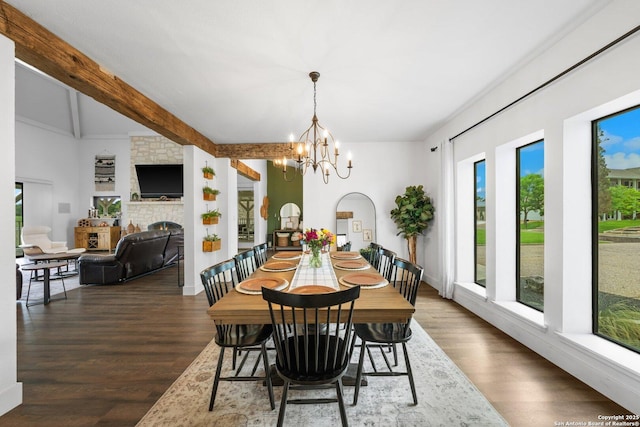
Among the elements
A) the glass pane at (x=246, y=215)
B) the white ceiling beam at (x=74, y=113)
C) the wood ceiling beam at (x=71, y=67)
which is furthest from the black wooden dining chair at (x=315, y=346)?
the white ceiling beam at (x=74, y=113)

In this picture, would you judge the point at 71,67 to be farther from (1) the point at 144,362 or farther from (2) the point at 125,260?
(2) the point at 125,260

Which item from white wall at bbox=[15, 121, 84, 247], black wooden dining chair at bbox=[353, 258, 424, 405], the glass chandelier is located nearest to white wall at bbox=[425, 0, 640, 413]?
black wooden dining chair at bbox=[353, 258, 424, 405]

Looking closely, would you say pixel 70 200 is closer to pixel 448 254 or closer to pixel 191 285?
pixel 191 285

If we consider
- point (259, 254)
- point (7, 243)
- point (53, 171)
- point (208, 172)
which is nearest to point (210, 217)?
point (208, 172)

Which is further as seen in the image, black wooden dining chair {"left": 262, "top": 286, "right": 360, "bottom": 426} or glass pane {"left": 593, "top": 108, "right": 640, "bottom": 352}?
glass pane {"left": 593, "top": 108, "right": 640, "bottom": 352}

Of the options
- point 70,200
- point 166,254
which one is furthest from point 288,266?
point 70,200

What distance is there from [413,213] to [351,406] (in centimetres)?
362

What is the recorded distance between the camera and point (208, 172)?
16.5 ft

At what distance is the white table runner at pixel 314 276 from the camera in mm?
2135

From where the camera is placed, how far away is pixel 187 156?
15.4 feet

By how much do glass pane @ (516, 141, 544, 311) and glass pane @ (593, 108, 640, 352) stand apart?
27.4 inches

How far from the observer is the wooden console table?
8508mm

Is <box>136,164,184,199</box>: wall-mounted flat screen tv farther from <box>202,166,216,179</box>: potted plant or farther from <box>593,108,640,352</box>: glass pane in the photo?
<box>593,108,640,352</box>: glass pane

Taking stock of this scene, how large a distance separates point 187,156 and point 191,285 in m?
2.09
